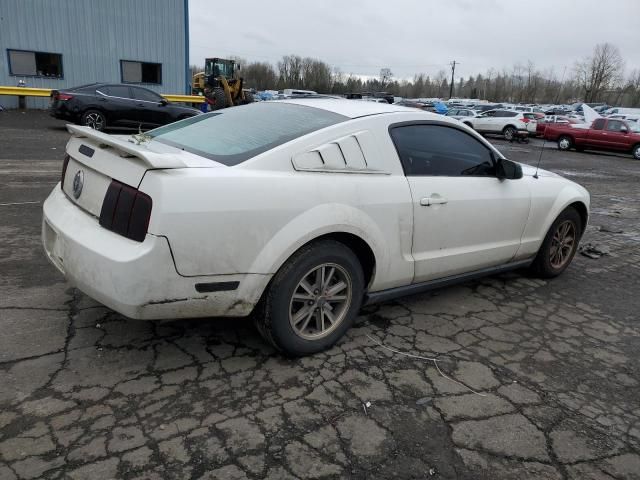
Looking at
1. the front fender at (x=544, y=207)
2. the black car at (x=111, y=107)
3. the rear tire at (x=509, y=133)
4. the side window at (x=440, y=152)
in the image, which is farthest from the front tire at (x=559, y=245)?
the rear tire at (x=509, y=133)

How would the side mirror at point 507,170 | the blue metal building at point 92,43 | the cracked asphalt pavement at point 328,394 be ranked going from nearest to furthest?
the cracked asphalt pavement at point 328,394, the side mirror at point 507,170, the blue metal building at point 92,43

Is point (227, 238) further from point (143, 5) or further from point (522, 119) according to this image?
point (522, 119)

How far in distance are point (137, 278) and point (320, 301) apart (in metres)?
1.11

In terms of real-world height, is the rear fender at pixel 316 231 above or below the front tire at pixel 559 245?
above

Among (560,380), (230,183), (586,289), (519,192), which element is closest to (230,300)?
(230,183)

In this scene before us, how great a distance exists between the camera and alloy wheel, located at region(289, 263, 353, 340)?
2.97 meters

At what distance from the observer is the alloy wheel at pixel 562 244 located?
475cm

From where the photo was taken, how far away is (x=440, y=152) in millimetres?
3682

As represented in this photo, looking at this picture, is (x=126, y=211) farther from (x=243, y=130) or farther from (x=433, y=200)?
(x=433, y=200)

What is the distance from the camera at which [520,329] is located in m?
3.74

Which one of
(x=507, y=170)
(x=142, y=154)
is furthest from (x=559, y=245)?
(x=142, y=154)

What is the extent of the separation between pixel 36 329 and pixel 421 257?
2585 mm

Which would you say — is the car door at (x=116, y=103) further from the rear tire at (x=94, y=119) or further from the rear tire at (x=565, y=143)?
the rear tire at (x=565, y=143)

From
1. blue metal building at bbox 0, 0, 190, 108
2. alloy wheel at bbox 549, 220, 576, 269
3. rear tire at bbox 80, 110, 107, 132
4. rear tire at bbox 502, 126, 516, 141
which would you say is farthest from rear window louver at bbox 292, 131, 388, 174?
rear tire at bbox 502, 126, 516, 141
